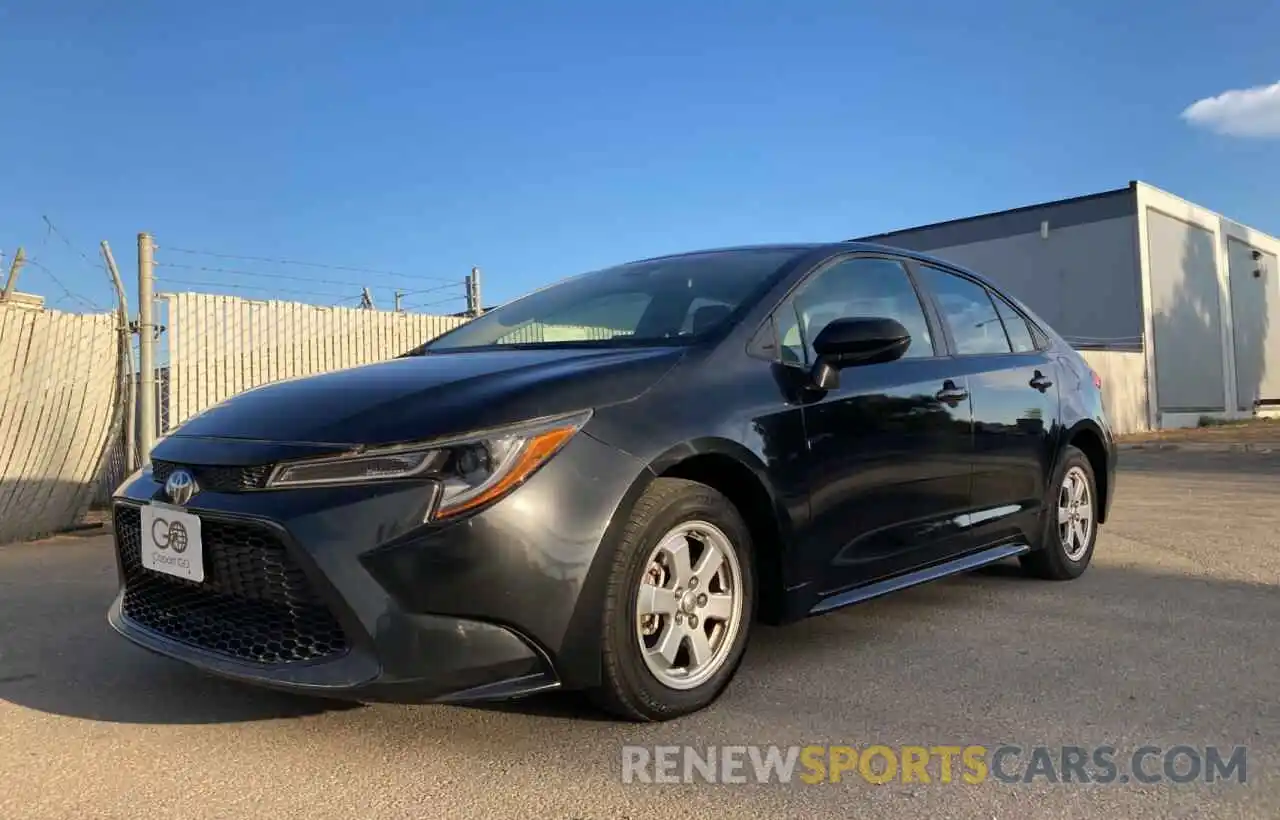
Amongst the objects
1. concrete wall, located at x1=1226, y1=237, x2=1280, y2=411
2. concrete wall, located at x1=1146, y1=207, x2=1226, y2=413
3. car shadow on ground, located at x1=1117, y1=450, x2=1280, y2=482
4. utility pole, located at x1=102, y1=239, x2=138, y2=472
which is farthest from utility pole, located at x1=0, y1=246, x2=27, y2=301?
concrete wall, located at x1=1226, y1=237, x2=1280, y2=411

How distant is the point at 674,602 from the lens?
9.45 ft

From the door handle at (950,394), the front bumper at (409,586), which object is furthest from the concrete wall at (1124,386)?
the front bumper at (409,586)

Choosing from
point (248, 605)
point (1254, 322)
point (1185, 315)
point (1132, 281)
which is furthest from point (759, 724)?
point (1254, 322)

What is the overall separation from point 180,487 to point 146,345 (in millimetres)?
5421

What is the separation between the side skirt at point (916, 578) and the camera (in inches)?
133

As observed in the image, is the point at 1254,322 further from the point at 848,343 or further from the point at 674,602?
the point at 674,602

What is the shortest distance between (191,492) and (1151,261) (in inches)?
1017

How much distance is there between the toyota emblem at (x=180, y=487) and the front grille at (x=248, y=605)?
0.41 ft

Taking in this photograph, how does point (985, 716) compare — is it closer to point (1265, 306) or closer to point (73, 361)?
point (73, 361)

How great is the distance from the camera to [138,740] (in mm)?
2812

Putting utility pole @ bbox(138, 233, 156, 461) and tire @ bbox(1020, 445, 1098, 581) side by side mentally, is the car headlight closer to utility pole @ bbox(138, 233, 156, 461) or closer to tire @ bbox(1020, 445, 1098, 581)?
tire @ bbox(1020, 445, 1098, 581)

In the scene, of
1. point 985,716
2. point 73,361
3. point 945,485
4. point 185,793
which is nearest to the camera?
point 185,793

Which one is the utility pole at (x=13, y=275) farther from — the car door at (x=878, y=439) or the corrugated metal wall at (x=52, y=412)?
the car door at (x=878, y=439)

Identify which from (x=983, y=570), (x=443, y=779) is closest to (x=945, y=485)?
(x=983, y=570)
